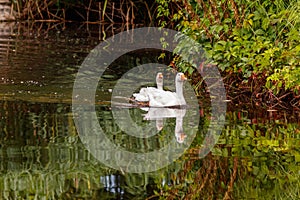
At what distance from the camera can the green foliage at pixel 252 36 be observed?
31.0 feet

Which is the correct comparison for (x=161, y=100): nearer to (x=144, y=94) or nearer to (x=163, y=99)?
(x=163, y=99)

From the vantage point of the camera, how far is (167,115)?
9117 millimetres

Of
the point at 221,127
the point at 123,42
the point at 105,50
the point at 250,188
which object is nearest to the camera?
the point at 250,188

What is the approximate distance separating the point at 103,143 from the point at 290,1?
11.5 feet

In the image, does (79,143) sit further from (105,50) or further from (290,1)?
(105,50)

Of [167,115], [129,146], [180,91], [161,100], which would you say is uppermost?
[180,91]

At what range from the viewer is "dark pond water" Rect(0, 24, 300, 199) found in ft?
20.3

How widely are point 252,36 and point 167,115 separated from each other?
181 cm

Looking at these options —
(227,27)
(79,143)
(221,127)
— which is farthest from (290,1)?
(79,143)

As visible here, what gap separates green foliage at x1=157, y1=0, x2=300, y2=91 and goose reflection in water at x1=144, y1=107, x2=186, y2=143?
1158 millimetres

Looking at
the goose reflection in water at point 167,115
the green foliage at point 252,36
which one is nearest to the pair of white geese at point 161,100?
the goose reflection in water at point 167,115

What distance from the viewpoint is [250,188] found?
20.5ft

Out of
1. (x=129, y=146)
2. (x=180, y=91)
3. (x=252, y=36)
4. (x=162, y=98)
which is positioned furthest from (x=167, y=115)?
(x=252, y=36)

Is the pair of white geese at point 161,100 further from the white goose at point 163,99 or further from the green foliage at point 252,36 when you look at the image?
the green foliage at point 252,36
